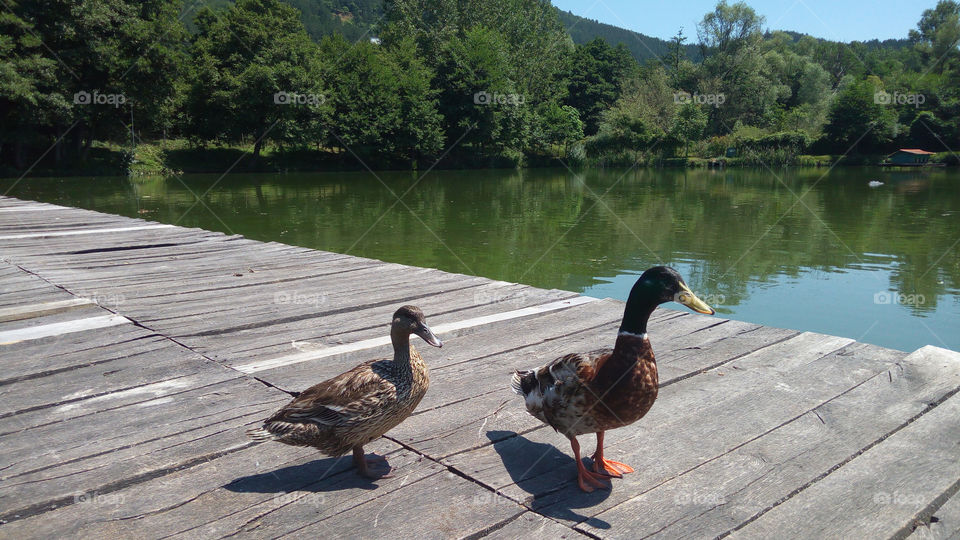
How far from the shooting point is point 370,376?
2703 mm

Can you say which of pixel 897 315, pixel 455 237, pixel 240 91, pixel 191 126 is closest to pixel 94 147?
pixel 191 126

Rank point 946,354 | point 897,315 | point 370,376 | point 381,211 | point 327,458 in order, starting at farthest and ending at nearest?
point 381,211, point 897,315, point 946,354, point 327,458, point 370,376

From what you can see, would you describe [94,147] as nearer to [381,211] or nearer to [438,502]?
[381,211]

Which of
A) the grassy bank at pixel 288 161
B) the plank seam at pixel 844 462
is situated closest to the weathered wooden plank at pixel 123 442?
the plank seam at pixel 844 462

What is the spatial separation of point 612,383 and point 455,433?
91 centimetres

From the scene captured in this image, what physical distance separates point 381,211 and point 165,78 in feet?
80.6

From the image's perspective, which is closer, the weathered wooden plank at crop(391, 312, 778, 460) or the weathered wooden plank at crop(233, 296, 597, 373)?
the weathered wooden plank at crop(391, 312, 778, 460)

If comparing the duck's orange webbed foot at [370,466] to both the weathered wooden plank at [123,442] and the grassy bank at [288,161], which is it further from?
the grassy bank at [288,161]

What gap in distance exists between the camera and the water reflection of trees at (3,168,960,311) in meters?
14.1

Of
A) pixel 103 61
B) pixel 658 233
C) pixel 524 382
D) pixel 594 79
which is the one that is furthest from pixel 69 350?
pixel 594 79

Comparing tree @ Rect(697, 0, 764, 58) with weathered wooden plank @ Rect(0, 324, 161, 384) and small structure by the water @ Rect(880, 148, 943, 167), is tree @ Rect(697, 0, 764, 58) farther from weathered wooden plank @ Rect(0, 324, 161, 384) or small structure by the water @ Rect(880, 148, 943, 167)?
weathered wooden plank @ Rect(0, 324, 161, 384)

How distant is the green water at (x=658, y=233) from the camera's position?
11.1m
